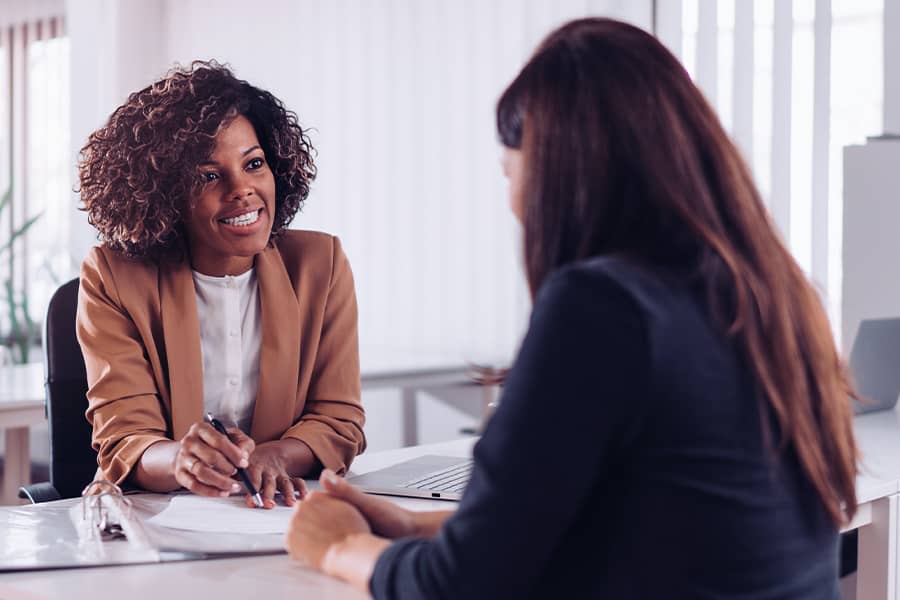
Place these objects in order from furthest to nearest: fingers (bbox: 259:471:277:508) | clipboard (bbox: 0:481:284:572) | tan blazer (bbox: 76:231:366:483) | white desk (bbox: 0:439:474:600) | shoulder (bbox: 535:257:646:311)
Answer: tan blazer (bbox: 76:231:366:483) < fingers (bbox: 259:471:277:508) < clipboard (bbox: 0:481:284:572) < white desk (bbox: 0:439:474:600) < shoulder (bbox: 535:257:646:311)

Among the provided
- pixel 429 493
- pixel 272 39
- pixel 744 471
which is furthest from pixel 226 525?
pixel 272 39

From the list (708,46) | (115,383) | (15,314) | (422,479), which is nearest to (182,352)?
(115,383)

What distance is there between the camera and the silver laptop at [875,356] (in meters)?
2.18

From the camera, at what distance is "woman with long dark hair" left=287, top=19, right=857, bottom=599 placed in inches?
31.4

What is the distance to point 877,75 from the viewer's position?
112 inches

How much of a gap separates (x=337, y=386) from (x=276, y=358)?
12 cm

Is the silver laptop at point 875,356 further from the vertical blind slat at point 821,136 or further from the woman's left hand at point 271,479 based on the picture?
the woman's left hand at point 271,479

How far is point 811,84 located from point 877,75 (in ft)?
0.62

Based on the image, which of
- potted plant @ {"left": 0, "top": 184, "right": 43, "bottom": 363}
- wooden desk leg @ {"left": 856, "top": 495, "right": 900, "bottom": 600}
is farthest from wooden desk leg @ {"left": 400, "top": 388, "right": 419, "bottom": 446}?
wooden desk leg @ {"left": 856, "top": 495, "right": 900, "bottom": 600}

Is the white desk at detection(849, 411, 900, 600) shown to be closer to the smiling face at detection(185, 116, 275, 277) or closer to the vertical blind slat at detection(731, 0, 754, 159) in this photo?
the smiling face at detection(185, 116, 275, 277)

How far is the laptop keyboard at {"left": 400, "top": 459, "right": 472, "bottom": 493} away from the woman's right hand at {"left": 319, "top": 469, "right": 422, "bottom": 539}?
330mm

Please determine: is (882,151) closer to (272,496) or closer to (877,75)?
(877,75)

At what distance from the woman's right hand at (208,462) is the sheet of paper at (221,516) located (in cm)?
2

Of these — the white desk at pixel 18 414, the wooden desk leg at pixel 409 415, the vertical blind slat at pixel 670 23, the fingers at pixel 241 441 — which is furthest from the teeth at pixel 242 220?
the wooden desk leg at pixel 409 415
